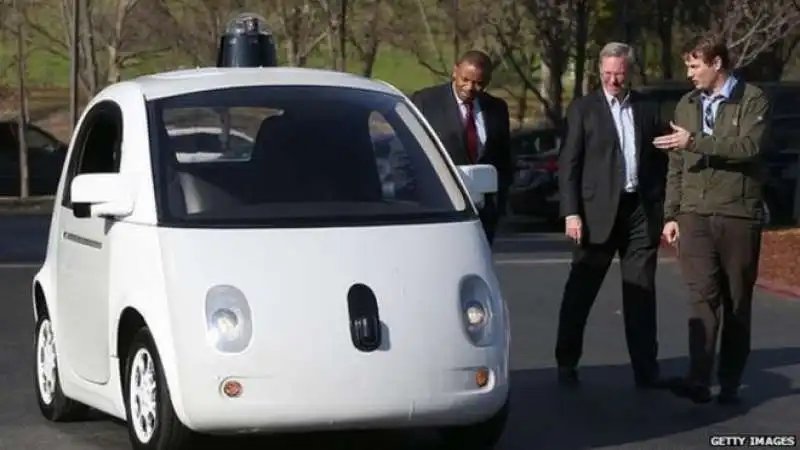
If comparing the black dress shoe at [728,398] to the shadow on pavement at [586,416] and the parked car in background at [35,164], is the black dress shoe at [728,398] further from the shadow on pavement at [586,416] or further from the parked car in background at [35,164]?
the parked car in background at [35,164]

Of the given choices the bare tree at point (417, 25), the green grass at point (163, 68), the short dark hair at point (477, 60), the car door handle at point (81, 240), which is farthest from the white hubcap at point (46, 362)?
the green grass at point (163, 68)

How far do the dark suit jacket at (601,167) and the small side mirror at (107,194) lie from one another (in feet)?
9.91

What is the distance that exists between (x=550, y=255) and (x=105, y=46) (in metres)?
23.5

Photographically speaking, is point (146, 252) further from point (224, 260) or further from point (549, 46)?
point (549, 46)

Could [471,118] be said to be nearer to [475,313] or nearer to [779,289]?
[475,313]

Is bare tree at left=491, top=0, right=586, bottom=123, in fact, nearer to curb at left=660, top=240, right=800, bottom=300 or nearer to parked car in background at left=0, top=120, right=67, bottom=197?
parked car in background at left=0, top=120, right=67, bottom=197

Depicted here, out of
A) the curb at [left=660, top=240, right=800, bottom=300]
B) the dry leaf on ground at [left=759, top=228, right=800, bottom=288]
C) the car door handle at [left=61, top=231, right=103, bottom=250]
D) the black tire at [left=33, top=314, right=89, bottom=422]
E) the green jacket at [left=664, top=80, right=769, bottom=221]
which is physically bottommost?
the dry leaf on ground at [left=759, top=228, right=800, bottom=288]

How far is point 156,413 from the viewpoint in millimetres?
7777

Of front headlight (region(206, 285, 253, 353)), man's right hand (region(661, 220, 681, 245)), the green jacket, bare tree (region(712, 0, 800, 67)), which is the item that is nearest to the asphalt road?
man's right hand (region(661, 220, 681, 245))

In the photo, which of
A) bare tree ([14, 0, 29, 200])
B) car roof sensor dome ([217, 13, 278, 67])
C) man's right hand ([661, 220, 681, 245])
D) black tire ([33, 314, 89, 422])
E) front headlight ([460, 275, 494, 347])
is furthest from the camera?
bare tree ([14, 0, 29, 200])

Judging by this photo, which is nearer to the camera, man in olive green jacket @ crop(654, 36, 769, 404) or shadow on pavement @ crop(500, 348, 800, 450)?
shadow on pavement @ crop(500, 348, 800, 450)

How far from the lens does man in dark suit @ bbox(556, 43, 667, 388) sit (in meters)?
10.1

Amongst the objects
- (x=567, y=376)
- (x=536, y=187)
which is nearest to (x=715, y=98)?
(x=567, y=376)

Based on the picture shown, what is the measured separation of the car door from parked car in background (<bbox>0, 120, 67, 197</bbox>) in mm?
27714
